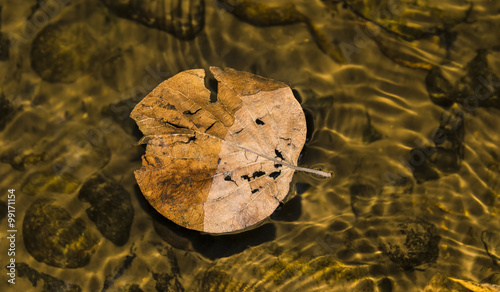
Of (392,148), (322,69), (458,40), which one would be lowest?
(392,148)

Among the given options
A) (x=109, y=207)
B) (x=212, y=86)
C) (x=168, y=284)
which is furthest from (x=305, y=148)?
(x=109, y=207)

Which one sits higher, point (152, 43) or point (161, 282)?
point (152, 43)

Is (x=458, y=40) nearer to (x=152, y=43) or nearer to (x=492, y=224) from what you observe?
(x=492, y=224)

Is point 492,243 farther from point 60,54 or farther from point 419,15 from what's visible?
point 60,54

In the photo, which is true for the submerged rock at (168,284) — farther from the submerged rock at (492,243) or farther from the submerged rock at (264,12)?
the submerged rock at (492,243)

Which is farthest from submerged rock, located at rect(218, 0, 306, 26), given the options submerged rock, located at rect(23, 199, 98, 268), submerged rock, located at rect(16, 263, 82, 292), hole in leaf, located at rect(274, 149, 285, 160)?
submerged rock, located at rect(16, 263, 82, 292)

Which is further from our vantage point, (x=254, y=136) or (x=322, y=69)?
(x=322, y=69)

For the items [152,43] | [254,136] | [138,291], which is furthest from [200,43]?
[138,291]
